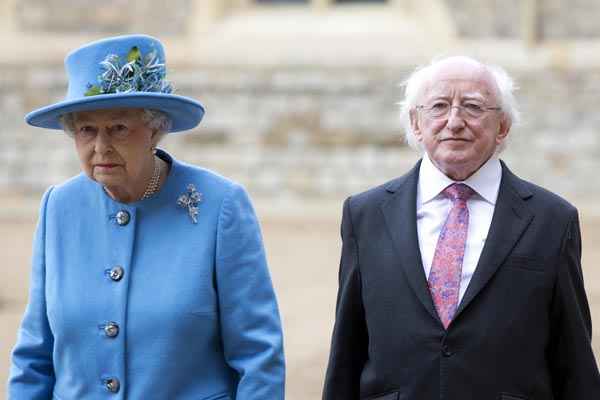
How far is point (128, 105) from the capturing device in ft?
9.34

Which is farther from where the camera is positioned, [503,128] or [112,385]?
[503,128]

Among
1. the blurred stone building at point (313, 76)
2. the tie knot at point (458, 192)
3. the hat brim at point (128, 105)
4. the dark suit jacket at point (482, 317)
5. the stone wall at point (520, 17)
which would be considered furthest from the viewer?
the stone wall at point (520, 17)

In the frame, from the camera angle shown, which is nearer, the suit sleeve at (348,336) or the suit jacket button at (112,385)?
the suit jacket button at (112,385)

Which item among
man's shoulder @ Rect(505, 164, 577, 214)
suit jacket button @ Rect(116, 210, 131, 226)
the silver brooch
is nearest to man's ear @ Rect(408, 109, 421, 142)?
man's shoulder @ Rect(505, 164, 577, 214)

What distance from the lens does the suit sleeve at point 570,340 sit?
2.95 m

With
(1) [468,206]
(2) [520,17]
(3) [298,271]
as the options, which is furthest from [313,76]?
(1) [468,206]

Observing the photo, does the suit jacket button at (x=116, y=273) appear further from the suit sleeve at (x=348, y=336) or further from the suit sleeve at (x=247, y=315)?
the suit sleeve at (x=348, y=336)

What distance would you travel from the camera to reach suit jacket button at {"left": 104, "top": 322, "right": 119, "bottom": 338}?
2863mm

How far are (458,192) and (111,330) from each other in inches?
35.1

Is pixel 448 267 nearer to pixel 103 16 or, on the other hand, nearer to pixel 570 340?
pixel 570 340

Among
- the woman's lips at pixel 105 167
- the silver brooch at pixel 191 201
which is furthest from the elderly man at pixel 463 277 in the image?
the woman's lips at pixel 105 167

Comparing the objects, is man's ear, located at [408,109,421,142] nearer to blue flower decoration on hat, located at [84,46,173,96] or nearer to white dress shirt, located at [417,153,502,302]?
white dress shirt, located at [417,153,502,302]

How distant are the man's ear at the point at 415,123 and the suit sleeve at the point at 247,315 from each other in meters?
0.50

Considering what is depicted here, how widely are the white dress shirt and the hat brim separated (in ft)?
1.94
